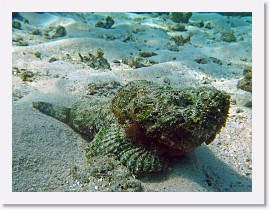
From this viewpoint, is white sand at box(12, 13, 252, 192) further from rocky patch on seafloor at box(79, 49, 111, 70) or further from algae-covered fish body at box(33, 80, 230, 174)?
algae-covered fish body at box(33, 80, 230, 174)

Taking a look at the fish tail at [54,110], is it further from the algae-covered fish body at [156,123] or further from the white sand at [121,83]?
the algae-covered fish body at [156,123]

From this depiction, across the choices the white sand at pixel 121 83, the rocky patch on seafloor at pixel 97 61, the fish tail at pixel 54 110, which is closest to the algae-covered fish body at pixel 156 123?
the white sand at pixel 121 83

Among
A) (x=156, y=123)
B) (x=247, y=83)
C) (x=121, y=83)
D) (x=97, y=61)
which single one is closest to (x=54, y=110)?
(x=121, y=83)

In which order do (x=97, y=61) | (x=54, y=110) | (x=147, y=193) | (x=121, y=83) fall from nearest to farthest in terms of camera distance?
(x=147, y=193) < (x=54, y=110) < (x=121, y=83) < (x=97, y=61)

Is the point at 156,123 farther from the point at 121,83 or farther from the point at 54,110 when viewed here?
the point at 121,83

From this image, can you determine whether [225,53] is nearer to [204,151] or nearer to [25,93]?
[204,151]

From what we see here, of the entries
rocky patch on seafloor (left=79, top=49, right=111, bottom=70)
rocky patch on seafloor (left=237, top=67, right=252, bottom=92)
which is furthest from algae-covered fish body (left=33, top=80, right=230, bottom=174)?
rocky patch on seafloor (left=237, top=67, right=252, bottom=92)
